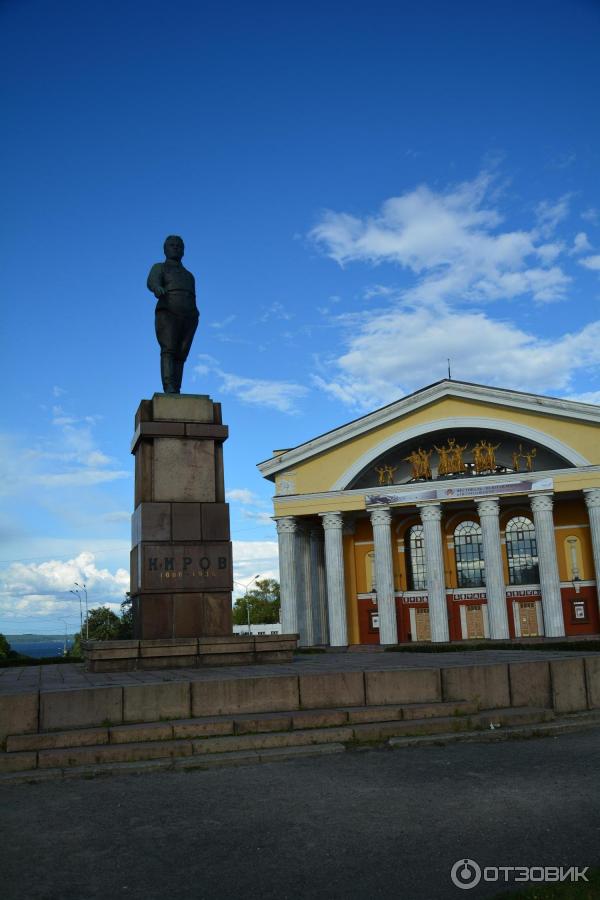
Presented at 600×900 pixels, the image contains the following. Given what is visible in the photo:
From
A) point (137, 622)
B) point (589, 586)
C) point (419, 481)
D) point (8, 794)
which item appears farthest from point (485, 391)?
point (8, 794)

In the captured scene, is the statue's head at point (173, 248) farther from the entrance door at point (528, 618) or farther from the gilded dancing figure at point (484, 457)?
the entrance door at point (528, 618)

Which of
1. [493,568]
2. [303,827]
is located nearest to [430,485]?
[493,568]

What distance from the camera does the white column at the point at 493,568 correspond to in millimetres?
37000

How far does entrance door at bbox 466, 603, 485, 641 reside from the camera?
133 ft

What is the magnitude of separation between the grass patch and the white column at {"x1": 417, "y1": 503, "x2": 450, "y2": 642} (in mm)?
33674

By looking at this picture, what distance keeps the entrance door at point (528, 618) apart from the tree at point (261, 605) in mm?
55096

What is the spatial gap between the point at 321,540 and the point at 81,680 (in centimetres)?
3348

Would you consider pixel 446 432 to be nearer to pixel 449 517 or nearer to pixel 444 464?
pixel 444 464

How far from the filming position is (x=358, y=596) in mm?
43156

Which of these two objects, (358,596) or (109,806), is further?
(358,596)

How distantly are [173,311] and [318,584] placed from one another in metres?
30.7

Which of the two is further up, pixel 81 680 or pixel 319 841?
pixel 81 680

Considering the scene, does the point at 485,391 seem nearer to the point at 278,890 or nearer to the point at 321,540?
the point at 321,540

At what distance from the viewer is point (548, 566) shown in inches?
1441
